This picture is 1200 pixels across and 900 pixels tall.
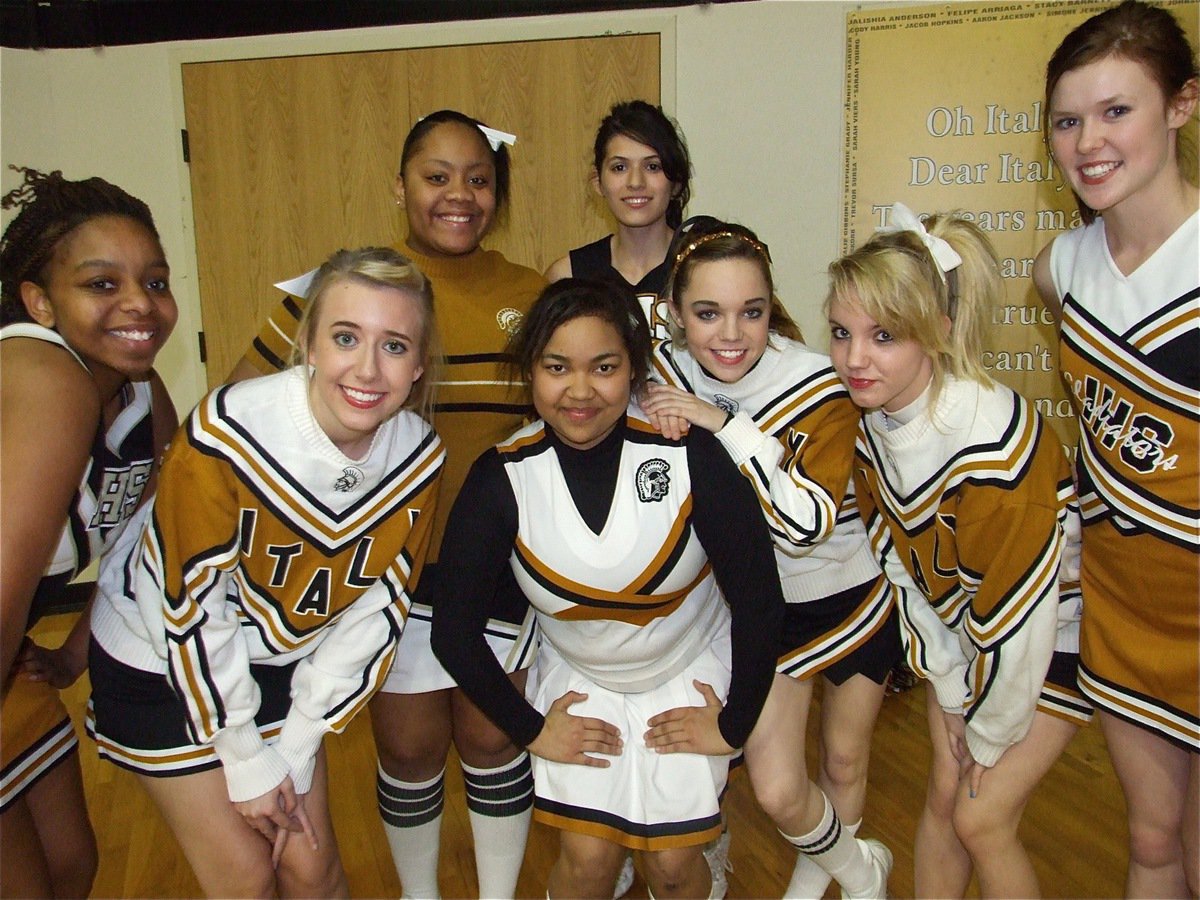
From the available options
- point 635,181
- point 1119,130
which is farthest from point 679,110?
point 1119,130

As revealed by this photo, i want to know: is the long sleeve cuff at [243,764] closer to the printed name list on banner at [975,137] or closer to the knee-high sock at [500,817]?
the knee-high sock at [500,817]

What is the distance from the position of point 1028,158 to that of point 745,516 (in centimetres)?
273

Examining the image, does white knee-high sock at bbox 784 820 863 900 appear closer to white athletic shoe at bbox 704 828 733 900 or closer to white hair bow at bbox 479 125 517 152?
white athletic shoe at bbox 704 828 733 900

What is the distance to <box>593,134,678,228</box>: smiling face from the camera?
2117 mm

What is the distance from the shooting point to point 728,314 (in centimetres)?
175

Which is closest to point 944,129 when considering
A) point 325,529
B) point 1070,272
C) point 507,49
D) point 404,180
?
point 507,49

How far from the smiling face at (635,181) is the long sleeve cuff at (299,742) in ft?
4.20

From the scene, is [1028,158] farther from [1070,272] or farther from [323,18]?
[323,18]

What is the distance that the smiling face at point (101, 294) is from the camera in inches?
57.9

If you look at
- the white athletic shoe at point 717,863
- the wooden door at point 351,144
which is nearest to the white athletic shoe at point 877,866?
the white athletic shoe at point 717,863

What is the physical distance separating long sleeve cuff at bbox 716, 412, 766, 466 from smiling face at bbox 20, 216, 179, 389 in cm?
101

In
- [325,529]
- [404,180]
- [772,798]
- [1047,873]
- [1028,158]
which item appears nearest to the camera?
[325,529]

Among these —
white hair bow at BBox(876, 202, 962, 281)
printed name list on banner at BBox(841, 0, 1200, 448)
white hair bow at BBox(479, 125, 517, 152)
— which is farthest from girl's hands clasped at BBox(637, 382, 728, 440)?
printed name list on banner at BBox(841, 0, 1200, 448)

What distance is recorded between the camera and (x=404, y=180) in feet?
6.42
